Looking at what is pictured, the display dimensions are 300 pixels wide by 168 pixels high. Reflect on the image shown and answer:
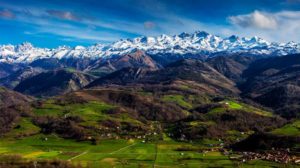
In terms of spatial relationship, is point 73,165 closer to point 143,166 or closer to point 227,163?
point 143,166

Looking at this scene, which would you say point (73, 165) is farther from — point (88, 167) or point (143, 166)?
point (143, 166)

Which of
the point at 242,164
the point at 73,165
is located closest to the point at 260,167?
the point at 242,164

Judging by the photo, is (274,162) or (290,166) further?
(274,162)

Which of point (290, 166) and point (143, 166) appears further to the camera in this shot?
point (143, 166)

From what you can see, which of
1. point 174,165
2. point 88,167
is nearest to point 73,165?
point 88,167

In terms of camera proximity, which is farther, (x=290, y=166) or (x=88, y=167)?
(x=88, y=167)

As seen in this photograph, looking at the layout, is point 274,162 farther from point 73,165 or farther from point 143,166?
point 73,165

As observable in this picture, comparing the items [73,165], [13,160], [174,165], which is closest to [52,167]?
[73,165]
